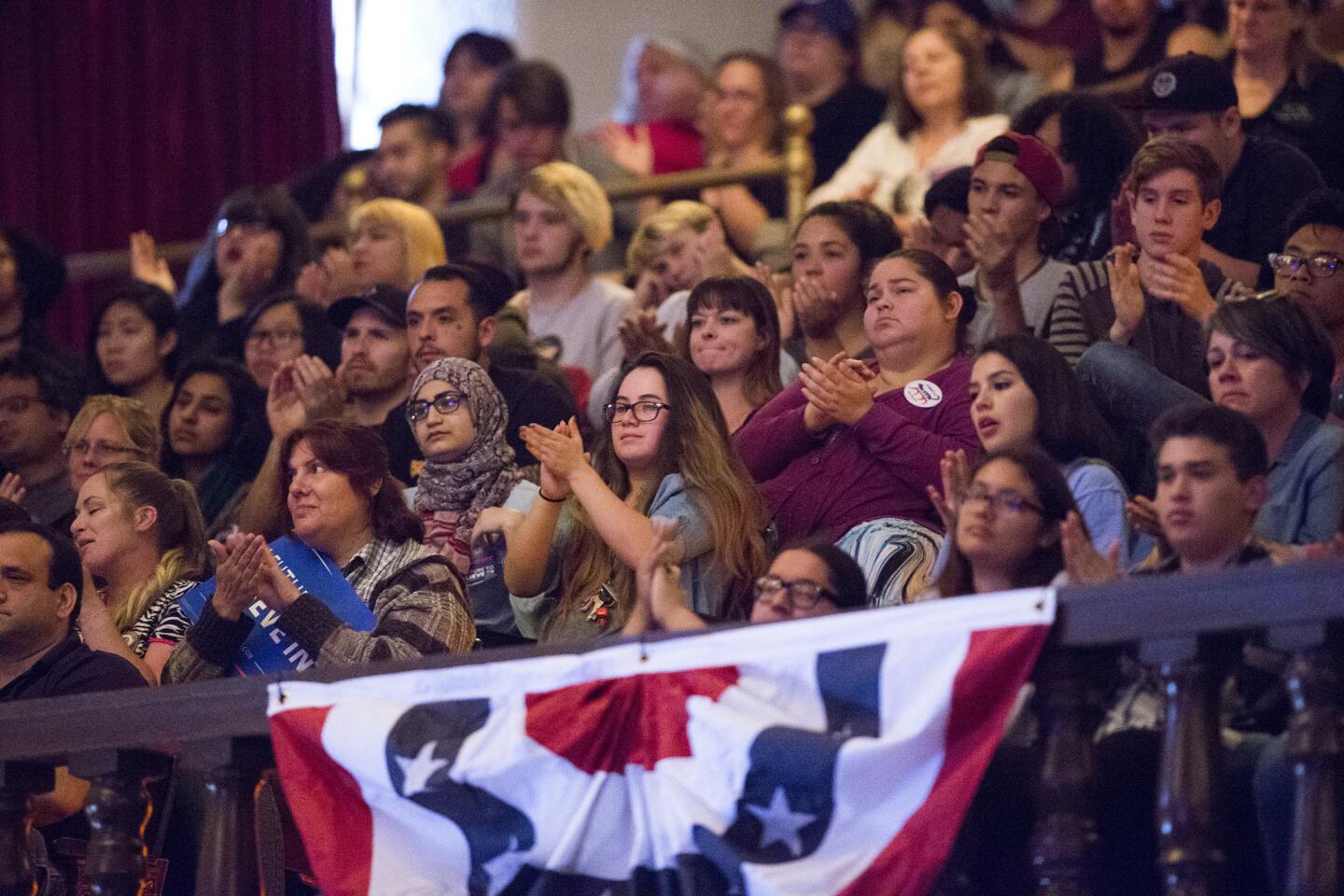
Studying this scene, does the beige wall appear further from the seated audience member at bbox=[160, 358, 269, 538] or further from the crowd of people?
the seated audience member at bbox=[160, 358, 269, 538]

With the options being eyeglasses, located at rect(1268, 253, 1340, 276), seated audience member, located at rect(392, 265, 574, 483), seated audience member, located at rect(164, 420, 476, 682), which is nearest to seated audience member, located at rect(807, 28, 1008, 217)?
seated audience member, located at rect(392, 265, 574, 483)

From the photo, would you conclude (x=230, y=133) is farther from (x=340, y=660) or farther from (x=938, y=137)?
(x=340, y=660)

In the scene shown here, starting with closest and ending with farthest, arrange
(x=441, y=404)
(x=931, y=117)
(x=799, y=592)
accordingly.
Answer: (x=799, y=592), (x=441, y=404), (x=931, y=117)

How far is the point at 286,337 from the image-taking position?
20.2ft

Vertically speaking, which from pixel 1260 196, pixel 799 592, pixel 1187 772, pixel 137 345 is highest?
pixel 1260 196

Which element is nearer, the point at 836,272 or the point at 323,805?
the point at 323,805

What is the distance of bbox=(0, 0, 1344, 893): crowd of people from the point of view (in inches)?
150

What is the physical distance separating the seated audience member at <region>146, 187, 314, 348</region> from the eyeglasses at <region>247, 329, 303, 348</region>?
17.8 inches

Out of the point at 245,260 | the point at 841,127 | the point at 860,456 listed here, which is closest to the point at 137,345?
the point at 245,260

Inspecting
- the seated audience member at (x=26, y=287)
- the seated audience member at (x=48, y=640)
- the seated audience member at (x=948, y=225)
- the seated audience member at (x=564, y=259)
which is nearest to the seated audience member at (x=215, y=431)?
the seated audience member at (x=564, y=259)

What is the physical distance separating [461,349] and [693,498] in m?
1.25

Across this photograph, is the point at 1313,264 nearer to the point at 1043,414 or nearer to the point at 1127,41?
the point at 1043,414

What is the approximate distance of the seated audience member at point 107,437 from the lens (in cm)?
558

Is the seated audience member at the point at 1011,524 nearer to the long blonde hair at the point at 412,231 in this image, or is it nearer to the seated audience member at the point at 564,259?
the seated audience member at the point at 564,259
